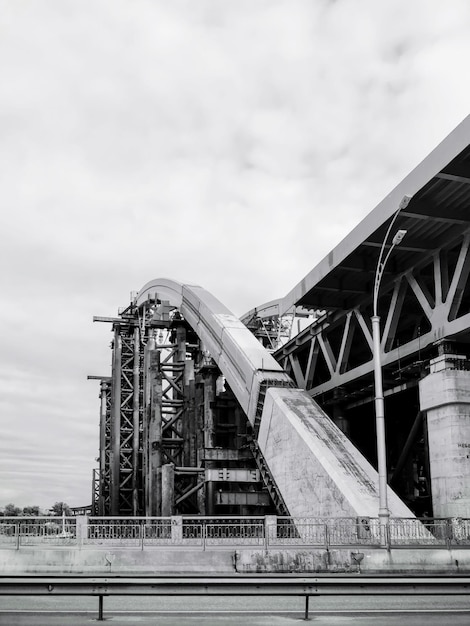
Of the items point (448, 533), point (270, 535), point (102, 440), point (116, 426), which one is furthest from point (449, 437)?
point (102, 440)

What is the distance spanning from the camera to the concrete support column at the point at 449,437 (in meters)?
27.1

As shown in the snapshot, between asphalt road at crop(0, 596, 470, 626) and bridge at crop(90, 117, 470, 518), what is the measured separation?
41.7 ft

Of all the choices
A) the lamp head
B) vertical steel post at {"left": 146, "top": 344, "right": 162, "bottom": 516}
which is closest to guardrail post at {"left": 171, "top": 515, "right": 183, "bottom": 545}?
the lamp head

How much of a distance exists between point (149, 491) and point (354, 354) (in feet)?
52.0

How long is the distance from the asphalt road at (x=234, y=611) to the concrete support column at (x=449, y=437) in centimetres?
1184

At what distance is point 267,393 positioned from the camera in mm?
36344

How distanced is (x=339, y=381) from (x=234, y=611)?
25.9 meters

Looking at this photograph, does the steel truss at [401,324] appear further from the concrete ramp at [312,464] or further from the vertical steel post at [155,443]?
the vertical steel post at [155,443]

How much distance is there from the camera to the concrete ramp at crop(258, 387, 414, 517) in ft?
93.5

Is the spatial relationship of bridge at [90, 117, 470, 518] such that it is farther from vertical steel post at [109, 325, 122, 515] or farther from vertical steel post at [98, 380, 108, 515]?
vertical steel post at [98, 380, 108, 515]

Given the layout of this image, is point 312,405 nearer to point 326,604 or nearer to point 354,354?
point 354,354

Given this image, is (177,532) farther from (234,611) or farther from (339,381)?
(339,381)

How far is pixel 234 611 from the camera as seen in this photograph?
13.7 metres

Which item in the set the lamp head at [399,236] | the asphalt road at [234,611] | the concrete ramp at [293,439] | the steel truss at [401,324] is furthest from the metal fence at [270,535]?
the lamp head at [399,236]
